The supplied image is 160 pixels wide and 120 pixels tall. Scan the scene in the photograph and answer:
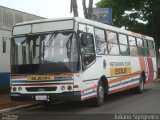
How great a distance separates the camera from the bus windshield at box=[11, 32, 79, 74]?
14.6 m

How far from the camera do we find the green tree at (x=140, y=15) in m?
44.3

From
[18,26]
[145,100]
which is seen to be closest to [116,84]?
[145,100]

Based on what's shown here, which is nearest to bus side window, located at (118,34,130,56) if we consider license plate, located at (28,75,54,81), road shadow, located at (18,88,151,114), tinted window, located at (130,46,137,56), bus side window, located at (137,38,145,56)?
tinted window, located at (130,46,137,56)

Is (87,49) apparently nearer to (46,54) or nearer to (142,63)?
(46,54)

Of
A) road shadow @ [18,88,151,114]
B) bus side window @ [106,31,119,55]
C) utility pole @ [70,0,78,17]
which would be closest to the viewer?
road shadow @ [18,88,151,114]

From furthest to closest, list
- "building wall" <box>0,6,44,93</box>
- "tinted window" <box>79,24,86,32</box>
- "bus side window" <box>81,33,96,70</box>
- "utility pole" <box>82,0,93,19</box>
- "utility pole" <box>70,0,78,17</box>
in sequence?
"utility pole" <box>82,0,93,19</box>
"utility pole" <box>70,0,78,17</box>
"building wall" <box>0,6,44,93</box>
"tinted window" <box>79,24,86,32</box>
"bus side window" <box>81,33,96,70</box>

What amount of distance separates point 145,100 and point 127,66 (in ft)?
6.81

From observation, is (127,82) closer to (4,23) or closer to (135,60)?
(135,60)

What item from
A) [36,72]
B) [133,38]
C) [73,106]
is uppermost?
[133,38]

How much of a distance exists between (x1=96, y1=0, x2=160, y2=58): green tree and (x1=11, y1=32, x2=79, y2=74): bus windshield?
1160 inches

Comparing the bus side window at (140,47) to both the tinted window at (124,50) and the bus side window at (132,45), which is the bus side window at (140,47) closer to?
the bus side window at (132,45)

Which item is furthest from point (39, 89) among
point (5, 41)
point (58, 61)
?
point (5, 41)

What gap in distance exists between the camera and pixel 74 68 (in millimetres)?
14586

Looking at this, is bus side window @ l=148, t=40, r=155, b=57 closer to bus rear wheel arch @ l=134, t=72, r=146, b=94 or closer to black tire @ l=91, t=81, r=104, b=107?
bus rear wheel arch @ l=134, t=72, r=146, b=94
